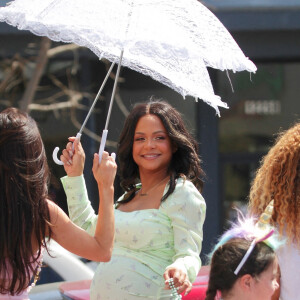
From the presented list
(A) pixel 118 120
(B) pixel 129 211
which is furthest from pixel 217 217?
(B) pixel 129 211

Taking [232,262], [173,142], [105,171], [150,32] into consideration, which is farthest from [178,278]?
[150,32]

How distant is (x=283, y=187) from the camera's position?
3.11 m

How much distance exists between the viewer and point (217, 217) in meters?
9.81

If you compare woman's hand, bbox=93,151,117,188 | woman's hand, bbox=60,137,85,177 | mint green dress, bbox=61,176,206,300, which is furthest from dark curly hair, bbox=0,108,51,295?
mint green dress, bbox=61,176,206,300

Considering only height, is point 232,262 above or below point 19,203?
below

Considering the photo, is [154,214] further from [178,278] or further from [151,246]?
[178,278]

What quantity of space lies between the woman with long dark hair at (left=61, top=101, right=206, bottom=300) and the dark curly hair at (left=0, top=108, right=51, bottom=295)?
557mm

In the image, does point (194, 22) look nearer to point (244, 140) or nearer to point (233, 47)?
point (233, 47)

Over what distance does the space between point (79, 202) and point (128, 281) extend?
462 mm

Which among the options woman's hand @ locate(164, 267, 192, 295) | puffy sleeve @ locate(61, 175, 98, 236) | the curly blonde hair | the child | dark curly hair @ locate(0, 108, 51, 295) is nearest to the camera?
dark curly hair @ locate(0, 108, 51, 295)

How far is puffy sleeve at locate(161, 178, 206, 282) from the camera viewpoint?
3064 millimetres

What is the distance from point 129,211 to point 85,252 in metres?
0.69

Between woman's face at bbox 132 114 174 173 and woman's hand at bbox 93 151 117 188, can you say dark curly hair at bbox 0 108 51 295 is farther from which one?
woman's face at bbox 132 114 174 173

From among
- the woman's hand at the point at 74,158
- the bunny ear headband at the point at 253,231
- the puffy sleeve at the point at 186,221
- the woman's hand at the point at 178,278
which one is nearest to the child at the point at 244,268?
the bunny ear headband at the point at 253,231
